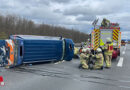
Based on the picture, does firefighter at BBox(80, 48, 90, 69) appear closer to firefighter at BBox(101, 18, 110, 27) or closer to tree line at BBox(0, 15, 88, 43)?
firefighter at BBox(101, 18, 110, 27)

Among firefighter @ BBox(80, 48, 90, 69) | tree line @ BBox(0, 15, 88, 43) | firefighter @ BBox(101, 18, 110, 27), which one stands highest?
tree line @ BBox(0, 15, 88, 43)

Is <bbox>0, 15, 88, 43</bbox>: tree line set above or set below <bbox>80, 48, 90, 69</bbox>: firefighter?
above

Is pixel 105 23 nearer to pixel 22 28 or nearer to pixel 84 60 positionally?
pixel 84 60

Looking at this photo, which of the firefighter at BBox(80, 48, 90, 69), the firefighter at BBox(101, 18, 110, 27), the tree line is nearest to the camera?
the firefighter at BBox(80, 48, 90, 69)

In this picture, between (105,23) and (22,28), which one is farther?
(22,28)

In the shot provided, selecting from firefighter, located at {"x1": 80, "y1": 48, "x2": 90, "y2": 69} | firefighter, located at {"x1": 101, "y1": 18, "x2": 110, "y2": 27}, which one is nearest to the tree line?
firefighter, located at {"x1": 101, "y1": 18, "x2": 110, "y2": 27}

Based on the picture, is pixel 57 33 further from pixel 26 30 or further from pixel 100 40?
pixel 100 40

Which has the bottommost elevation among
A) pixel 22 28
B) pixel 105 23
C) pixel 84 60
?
pixel 84 60

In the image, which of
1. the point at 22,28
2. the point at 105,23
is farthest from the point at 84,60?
the point at 22,28

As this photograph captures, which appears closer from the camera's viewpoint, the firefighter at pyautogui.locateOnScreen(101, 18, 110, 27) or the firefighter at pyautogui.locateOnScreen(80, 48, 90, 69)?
the firefighter at pyautogui.locateOnScreen(80, 48, 90, 69)

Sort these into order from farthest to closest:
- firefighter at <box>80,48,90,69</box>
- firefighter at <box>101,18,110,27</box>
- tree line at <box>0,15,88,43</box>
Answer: tree line at <box>0,15,88,43</box>
firefighter at <box>101,18,110,27</box>
firefighter at <box>80,48,90,69</box>

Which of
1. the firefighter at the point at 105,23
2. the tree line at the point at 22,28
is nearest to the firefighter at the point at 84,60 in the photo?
the firefighter at the point at 105,23

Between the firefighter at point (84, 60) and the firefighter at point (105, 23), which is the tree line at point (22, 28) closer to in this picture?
the firefighter at point (105, 23)

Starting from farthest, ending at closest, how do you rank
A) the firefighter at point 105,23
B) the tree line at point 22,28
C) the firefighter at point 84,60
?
the tree line at point 22,28, the firefighter at point 105,23, the firefighter at point 84,60
